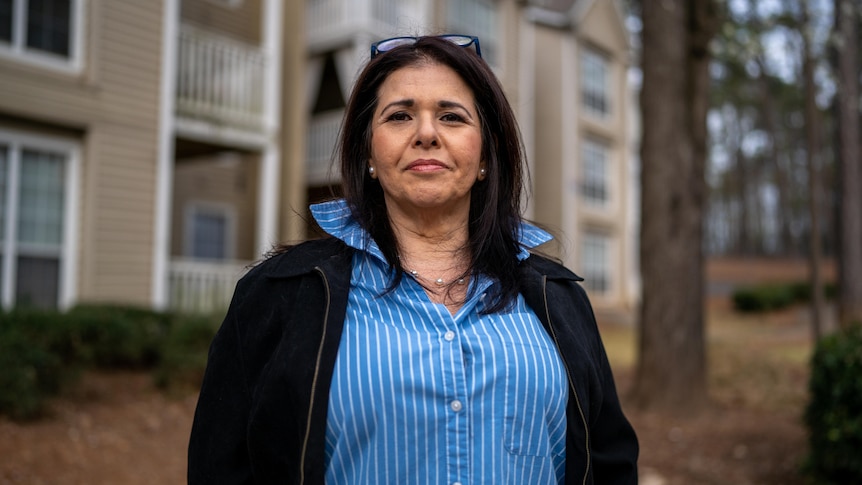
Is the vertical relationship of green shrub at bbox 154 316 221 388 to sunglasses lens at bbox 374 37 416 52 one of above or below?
below

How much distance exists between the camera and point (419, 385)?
6.31ft

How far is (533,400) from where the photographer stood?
2.02m

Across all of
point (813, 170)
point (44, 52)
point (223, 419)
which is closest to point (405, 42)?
point (223, 419)

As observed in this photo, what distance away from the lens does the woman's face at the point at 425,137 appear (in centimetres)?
216

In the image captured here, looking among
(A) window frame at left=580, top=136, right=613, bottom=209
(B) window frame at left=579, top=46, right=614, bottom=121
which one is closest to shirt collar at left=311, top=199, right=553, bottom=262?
(A) window frame at left=580, top=136, right=613, bottom=209

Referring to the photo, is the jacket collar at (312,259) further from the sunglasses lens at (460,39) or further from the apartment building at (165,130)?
the apartment building at (165,130)

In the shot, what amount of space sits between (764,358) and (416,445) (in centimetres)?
1176

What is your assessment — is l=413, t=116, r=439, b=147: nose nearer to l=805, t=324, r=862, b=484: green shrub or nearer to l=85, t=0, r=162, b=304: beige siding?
l=805, t=324, r=862, b=484: green shrub

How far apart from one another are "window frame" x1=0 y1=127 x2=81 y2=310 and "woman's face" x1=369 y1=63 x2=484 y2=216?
9.05 meters

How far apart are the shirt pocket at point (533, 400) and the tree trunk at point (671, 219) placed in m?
6.81

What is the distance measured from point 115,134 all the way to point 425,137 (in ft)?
32.6

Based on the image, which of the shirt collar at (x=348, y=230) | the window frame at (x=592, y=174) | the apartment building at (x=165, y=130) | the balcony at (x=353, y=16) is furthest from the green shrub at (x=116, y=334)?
the window frame at (x=592, y=174)

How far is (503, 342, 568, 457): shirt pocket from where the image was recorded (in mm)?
1995

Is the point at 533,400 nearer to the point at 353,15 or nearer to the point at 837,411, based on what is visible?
the point at 837,411
